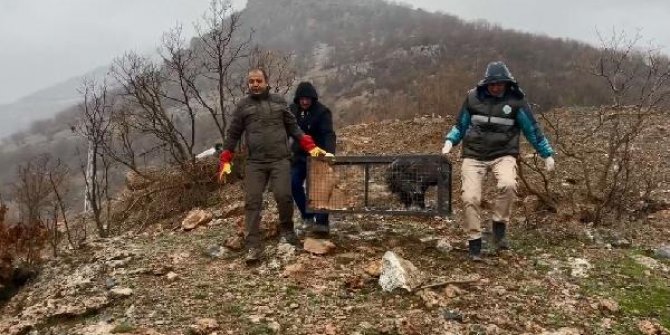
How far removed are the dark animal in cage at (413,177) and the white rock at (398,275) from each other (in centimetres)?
82

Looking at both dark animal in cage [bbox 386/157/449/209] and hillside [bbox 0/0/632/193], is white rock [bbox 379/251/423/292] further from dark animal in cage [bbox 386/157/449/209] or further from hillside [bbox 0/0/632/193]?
hillside [bbox 0/0/632/193]

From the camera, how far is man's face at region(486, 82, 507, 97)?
15.0 ft

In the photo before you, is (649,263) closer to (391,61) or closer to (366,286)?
(366,286)

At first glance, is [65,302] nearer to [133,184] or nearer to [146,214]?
[146,214]

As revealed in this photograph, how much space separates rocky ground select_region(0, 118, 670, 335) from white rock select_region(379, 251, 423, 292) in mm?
21

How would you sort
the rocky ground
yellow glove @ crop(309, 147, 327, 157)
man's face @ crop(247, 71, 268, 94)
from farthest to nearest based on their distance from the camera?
yellow glove @ crop(309, 147, 327, 157) → man's face @ crop(247, 71, 268, 94) → the rocky ground

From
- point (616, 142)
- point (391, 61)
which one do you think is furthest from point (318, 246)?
point (391, 61)

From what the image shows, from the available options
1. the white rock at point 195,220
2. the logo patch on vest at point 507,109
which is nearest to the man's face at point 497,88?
the logo patch on vest at point 507,109

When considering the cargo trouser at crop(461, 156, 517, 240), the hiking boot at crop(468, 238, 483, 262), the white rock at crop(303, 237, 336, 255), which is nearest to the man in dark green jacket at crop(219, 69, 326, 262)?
the white rock at crop(303, 237, 336, 255)

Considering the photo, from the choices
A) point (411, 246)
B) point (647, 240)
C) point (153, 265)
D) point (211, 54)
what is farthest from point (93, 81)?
point (647, 240)

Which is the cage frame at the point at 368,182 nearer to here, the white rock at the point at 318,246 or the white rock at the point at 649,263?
the white rock at the point at 318,246

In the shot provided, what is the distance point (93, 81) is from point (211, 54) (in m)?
2.50

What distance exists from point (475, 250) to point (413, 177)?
84cm

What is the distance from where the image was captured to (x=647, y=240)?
→ 5176mm
